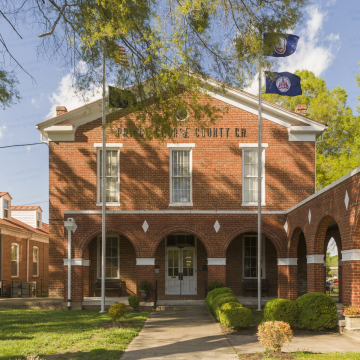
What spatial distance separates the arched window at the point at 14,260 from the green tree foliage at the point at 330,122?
19019 millimetres

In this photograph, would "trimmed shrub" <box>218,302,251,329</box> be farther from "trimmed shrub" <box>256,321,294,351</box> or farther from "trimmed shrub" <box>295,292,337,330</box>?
"trimmed shrub" <box>256,321,294,351</box>

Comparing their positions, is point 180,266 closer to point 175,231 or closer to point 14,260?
point 175,231

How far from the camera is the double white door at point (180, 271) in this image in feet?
71.6

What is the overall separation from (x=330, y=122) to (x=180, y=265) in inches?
617

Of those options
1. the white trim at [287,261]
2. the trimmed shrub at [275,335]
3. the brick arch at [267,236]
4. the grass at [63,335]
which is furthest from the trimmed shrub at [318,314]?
the brick arch at [267,236]

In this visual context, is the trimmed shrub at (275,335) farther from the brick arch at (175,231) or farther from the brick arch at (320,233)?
the brick arch at (175,231)

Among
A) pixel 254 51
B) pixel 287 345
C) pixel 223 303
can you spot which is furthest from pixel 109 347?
pixel 254 51

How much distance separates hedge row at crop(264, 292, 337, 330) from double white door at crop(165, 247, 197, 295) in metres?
8.81

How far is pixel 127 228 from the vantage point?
2044cm

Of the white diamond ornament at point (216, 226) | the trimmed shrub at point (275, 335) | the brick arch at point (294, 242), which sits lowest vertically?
the trimmed shrub at point (275, 335)

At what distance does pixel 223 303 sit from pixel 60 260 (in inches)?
359

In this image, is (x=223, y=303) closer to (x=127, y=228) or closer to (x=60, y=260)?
(x=127, y=228)

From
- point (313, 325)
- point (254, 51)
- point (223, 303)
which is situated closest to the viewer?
point (254, 51)

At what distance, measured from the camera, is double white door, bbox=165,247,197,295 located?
71.6ft
